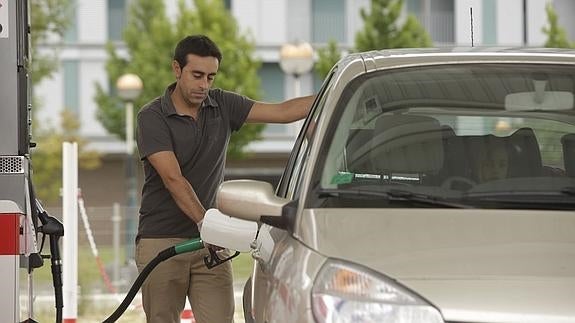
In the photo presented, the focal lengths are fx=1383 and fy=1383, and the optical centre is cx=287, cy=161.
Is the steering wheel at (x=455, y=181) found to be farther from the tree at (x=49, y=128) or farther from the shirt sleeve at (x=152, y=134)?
the tree at (x=49, y=128)

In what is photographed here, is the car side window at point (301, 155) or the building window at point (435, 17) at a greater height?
the building window at point (435, 17)

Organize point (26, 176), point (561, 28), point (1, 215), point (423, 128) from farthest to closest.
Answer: point (561, 28), point (26, 176), point (1, 215), point (423, 128)

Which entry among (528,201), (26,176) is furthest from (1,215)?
(528,201)

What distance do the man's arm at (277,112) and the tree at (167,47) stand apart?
2460cm

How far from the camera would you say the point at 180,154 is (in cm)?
636

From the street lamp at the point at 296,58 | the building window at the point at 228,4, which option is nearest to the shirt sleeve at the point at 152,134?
the street lamp at the point at 296,58

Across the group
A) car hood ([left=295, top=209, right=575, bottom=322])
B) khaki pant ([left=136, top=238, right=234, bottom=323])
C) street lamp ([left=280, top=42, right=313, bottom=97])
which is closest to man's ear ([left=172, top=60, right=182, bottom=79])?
khaki pant ([left=136, top=238, right=234, bottom=323])

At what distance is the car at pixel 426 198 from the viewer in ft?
10.8

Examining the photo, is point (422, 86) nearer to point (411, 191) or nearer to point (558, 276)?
point (411, 191)

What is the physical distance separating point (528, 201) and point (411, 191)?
33 centimetres

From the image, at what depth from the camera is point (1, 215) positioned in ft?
16.4

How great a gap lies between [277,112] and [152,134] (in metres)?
0.71

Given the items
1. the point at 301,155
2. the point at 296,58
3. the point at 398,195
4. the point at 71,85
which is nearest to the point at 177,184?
the point at 301,155

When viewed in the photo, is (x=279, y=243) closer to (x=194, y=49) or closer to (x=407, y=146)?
(x=407, y=146)
